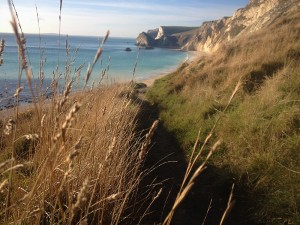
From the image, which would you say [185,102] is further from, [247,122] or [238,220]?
[238,220]

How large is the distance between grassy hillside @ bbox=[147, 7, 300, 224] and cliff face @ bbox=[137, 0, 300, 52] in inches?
89.4

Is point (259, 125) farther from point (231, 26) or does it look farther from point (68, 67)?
point (231, 26)

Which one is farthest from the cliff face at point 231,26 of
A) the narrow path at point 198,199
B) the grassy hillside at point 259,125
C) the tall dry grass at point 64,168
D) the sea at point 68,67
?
the grassy hillside at point 259,125

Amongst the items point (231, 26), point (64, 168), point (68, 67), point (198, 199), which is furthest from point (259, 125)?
point (231, 26)

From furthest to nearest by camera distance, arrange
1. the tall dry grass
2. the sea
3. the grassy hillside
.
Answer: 1. the grassy hillside
2. the sea
3. the tall dry grass

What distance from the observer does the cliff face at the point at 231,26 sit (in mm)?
24500

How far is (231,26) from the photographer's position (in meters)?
50.2

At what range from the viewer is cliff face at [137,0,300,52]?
2450 cm

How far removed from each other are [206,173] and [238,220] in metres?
1.32

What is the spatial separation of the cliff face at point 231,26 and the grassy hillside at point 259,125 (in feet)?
7.45

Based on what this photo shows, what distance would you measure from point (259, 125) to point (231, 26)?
161ft

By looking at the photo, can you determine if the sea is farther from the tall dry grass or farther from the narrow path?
the narrow path

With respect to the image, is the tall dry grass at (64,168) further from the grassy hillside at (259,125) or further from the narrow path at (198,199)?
the grassy hillside at (259,125)

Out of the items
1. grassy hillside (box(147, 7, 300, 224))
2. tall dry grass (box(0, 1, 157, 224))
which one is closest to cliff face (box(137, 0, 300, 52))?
tall dry grass (box(0, 1, 157, 224))
